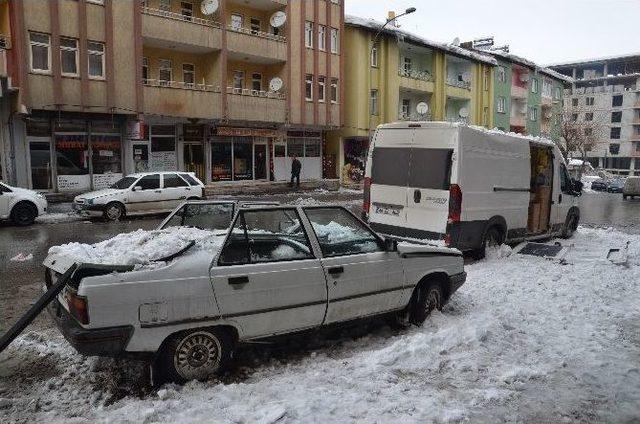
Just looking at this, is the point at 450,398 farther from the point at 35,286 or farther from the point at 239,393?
the point at 35,286

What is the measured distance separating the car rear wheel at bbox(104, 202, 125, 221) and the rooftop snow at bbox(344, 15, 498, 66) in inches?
857

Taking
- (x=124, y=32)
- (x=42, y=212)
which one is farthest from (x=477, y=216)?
(x=124, y=32)

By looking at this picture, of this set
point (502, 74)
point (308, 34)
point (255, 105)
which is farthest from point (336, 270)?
point (502, 74)

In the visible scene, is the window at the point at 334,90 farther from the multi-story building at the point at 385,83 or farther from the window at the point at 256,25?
the window at the point at 256,25

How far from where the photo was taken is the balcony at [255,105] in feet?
85.6

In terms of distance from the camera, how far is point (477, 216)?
9.09 metres

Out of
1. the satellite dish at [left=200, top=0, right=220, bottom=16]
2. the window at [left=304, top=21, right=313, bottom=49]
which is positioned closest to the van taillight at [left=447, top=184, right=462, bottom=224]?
the satellite dish at [left=200, top=0, right=220, bottom=16]

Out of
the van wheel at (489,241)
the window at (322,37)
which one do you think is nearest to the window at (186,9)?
the window at (322,37)

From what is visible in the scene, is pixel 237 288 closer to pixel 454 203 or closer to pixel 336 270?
pixel 336 270

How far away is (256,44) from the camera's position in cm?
2717

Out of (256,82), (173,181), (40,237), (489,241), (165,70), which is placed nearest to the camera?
(489,241)

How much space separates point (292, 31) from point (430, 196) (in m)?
23.1

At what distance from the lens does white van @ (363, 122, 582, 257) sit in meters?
8.55

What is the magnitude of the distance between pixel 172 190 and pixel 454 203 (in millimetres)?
11363
